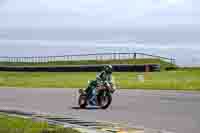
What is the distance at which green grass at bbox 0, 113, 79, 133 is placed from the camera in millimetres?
16172

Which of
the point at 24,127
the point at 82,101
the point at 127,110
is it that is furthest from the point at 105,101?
the point at 24,127

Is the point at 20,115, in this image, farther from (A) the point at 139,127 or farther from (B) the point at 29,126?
(A) the point at 139,127

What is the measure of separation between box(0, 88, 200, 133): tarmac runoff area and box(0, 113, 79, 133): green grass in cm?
105

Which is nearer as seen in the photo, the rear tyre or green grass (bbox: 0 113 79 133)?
green grass (bbox: 0 113 79 133)

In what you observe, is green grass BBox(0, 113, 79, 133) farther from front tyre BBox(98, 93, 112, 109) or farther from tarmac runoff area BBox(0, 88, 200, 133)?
front tyre BBox(98, 93, 112, 109)

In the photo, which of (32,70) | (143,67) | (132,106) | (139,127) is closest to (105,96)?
(132,106)

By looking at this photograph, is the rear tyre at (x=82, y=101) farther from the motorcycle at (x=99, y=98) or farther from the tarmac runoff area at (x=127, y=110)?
the tarmac runoff area at (x=127, y=110)

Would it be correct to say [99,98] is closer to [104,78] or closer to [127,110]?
[104,78]

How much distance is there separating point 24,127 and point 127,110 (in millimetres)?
6861

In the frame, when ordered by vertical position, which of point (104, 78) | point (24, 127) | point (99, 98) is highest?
point (104, 78)

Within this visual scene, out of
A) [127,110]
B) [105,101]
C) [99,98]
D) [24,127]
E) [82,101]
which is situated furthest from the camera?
[82,101]

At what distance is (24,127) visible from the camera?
17266 millimetres

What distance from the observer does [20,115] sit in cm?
2145

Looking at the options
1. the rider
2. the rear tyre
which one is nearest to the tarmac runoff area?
the rear tyre
